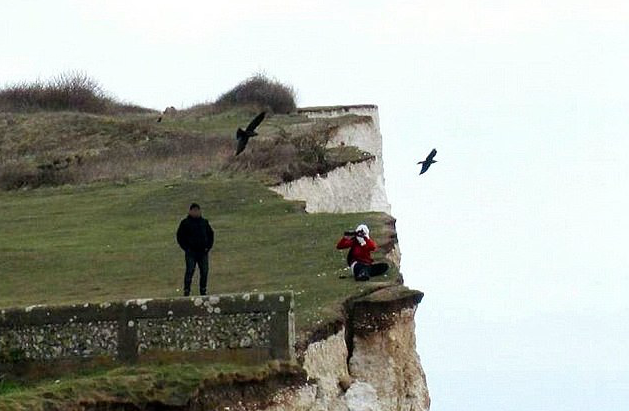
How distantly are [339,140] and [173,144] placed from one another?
6.01m

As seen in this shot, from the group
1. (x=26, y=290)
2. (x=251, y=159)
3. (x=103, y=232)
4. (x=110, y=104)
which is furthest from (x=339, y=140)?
(x=26, y=290)

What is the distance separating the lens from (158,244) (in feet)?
116

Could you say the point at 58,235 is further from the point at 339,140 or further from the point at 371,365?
the point at 339,140

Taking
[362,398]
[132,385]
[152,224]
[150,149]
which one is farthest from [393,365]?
[150,149]

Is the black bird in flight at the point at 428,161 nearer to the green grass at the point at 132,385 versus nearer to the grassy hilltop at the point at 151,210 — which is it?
the grassy hilltop at the point at 151,210

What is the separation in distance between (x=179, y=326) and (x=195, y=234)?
394 centimetres

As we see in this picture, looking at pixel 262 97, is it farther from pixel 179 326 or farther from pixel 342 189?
pixel 179 326

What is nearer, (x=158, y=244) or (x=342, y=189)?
(x=158, y=244)

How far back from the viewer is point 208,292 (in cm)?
2759

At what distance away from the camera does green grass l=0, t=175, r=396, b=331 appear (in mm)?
28156

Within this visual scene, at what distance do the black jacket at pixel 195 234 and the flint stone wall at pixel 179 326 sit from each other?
370 cm

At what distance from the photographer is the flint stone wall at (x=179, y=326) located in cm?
2212

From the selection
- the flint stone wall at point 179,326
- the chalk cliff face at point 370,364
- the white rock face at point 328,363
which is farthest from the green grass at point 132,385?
the white rock face at point 328,363

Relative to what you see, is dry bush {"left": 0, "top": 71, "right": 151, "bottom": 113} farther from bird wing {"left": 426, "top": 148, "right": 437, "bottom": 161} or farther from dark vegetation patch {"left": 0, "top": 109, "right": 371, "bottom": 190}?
bird wing {"left": 426, "top": 148, "right": 437, "bottom": 161}
